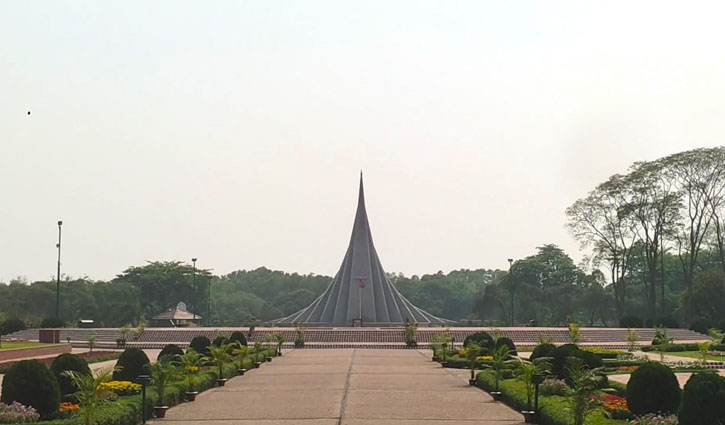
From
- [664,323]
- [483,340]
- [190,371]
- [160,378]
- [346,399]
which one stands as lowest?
[346,399]

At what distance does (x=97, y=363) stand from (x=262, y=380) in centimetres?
763

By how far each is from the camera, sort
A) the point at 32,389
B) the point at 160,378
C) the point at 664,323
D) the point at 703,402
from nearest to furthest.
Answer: the point at 703,402 < the point at 32,389 < the point at 160,378 < the point at 664,323

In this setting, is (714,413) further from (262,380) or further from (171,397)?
(262,380)

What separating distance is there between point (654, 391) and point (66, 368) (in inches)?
326

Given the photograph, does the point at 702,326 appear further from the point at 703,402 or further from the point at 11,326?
the point at 703,402

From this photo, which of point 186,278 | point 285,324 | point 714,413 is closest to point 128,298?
point 186,278

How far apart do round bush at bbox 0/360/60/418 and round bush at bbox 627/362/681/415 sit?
24.5 feet

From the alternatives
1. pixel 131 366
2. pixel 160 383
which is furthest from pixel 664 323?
pixel 160 383

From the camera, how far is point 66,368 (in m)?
14.0

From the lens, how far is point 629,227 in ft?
159

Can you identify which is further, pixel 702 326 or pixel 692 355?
pixel 702 326

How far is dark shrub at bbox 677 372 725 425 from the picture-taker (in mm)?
9625

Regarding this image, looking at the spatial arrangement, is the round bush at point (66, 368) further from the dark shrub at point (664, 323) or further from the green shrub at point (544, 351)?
the dark shrub at point (664, 323)

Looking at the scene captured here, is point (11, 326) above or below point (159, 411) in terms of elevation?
above
